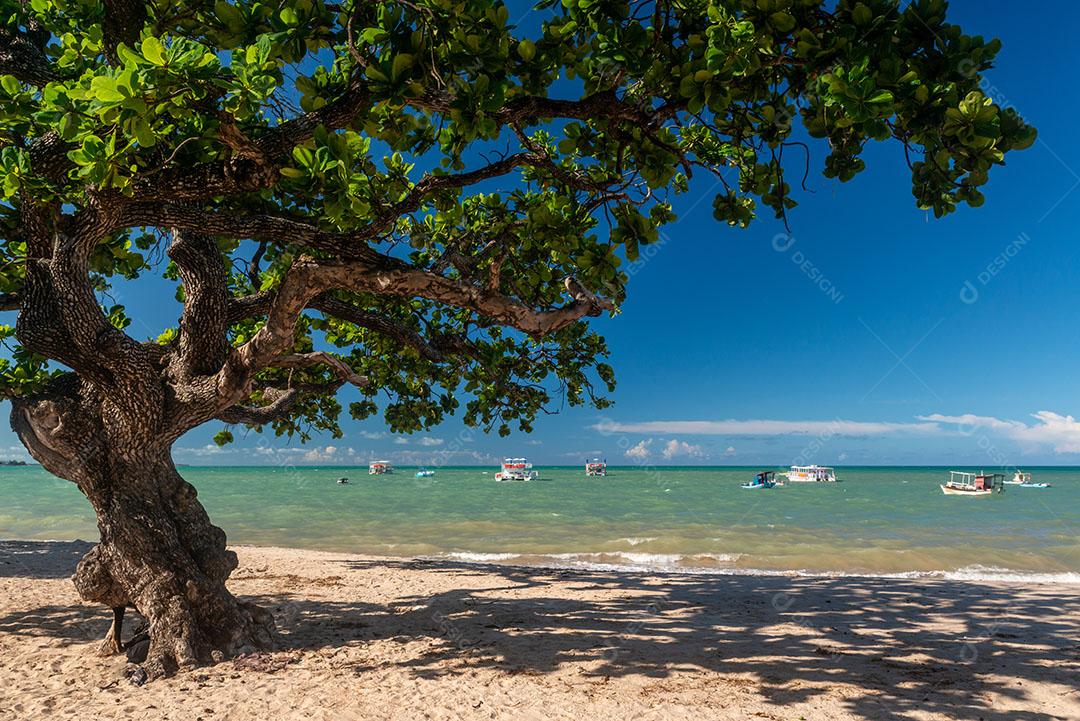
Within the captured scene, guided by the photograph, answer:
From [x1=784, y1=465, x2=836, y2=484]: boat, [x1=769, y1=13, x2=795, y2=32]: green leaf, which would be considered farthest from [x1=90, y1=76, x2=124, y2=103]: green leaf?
[x1=784, y1=465, x2=836, y2=484]: boat

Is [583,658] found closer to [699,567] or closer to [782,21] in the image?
[782,21]

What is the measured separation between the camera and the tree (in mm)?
2928

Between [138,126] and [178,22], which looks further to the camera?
[178,22]

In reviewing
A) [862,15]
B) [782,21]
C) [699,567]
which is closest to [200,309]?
[782,21]

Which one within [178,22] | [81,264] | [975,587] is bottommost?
[975,587]

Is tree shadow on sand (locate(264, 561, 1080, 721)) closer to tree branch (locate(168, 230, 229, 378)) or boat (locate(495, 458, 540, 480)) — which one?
tree branch (locate(168, 230, 229, 378))

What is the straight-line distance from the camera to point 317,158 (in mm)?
3189

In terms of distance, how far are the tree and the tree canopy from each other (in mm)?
20

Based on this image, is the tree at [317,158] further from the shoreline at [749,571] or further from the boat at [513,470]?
the boat at [513,470]

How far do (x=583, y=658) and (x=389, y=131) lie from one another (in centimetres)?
516

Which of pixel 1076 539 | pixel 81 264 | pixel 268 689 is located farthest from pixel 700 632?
pixel 1076 539

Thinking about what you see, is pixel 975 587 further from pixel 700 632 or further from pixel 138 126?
pixel 138 126

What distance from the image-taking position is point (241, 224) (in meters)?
4.89

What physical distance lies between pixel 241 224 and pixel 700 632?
6.54 metres
